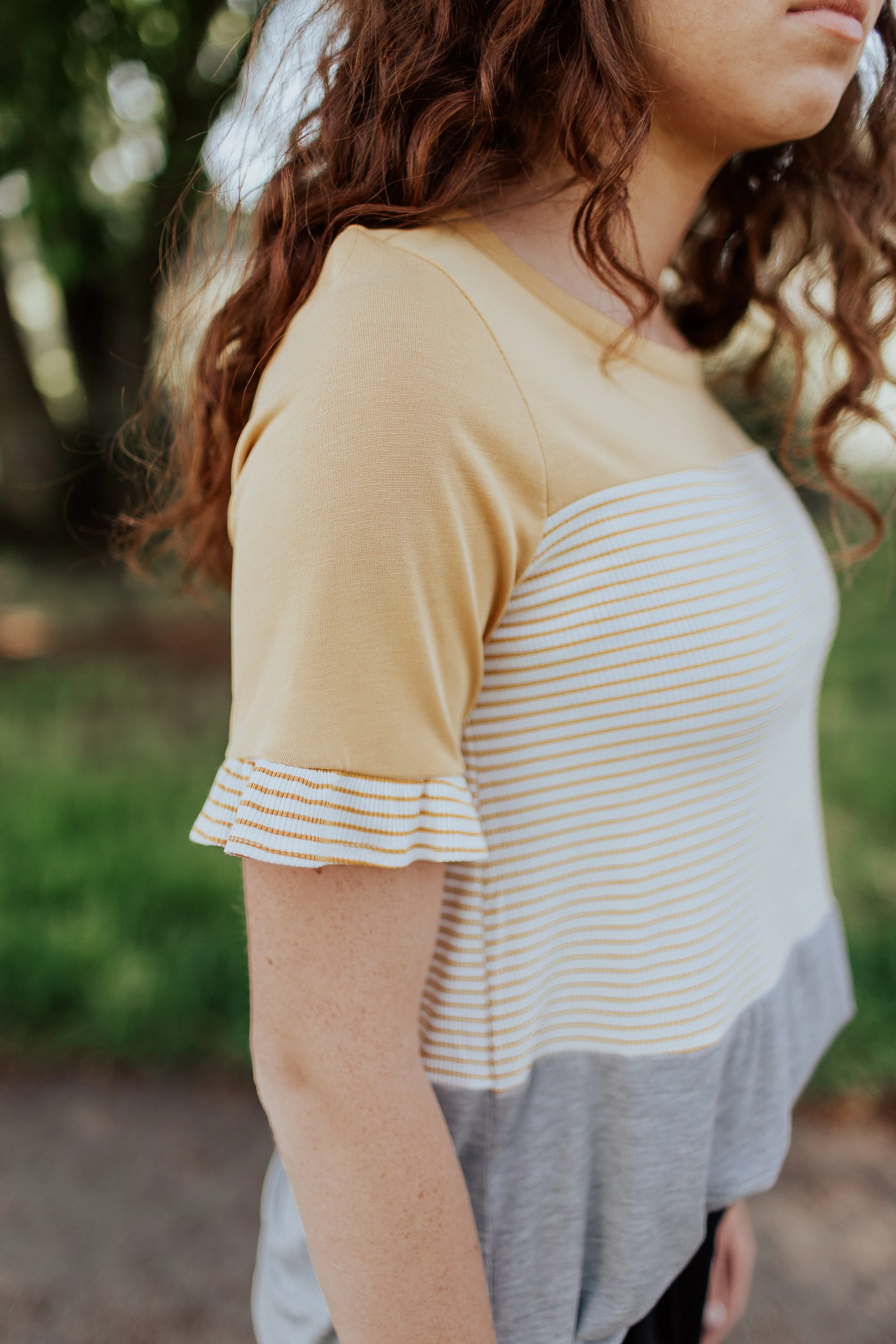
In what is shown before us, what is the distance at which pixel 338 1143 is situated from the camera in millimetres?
844

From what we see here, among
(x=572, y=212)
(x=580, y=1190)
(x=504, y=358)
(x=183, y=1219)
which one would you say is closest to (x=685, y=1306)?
(x=580, y=1190)

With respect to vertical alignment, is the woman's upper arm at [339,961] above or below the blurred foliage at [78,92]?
below

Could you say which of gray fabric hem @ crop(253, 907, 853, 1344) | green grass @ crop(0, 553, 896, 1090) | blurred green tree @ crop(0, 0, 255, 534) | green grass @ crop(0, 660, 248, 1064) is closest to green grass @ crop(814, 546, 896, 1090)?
green grass @ crop(0, 553, 896, 1090)

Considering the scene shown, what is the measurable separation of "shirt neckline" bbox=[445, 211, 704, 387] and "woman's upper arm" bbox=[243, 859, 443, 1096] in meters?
0.56

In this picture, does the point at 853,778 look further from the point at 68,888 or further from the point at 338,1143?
the point at 338,1143

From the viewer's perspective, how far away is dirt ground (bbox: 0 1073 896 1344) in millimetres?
2182

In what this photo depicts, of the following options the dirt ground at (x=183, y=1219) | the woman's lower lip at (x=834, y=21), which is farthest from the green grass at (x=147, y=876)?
the woman's lower lip at (x=834, y=21)

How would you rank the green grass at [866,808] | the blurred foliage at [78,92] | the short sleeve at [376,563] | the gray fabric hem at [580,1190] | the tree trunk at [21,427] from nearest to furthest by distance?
1. the short sleeve at [376,563]
2. the gray fabric hem at [580,1190]
3. the green grass at [866,808]
4. the blurred foliage at [78,92]
5. the tree trunk at [21,427]

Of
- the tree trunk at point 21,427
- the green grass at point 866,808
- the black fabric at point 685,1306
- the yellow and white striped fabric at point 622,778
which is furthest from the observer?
the tree trunk at point 21,427

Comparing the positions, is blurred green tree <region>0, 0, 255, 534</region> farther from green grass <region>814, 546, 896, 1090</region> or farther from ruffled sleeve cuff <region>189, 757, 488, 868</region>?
green grass <region>814, 546, 896, 1090</region>

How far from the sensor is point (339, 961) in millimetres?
814

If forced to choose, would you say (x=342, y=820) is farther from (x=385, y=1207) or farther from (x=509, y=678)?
(x=385, y=1207)

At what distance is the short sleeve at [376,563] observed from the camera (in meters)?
0.76

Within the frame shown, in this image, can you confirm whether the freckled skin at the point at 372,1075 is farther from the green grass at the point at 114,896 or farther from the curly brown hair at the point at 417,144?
the green grass at the point at 114,896
